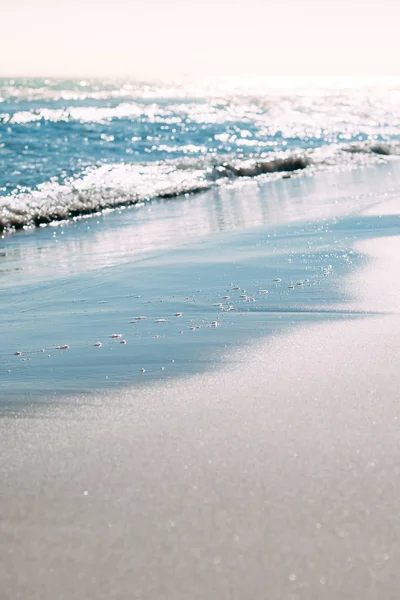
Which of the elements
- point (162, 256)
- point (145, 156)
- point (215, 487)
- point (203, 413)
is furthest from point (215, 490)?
point (145, 156)

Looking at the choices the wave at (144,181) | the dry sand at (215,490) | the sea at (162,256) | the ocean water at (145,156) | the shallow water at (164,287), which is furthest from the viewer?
the ocean water at (145,156)

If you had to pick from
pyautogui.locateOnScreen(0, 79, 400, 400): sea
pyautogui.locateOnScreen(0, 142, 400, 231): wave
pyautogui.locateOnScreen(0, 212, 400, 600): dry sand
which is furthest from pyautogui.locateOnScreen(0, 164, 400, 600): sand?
pyautogui.locateOnScreen(0, 142, 400, 231): wave

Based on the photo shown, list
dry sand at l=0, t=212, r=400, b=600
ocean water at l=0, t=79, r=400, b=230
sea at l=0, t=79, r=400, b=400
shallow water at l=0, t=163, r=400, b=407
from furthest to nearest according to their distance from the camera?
1. ocean water at l=0, t=79, r=400, b=230
2. sea at l=0, t=79, r=400, b=400
3. shallow water at l=0, t=163, r=400, b=407
4. dry sand at l=0, t=212, r=400, b=600

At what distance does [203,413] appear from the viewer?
104 inches

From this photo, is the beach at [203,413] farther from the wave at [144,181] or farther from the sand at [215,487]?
the wave at [144,181]

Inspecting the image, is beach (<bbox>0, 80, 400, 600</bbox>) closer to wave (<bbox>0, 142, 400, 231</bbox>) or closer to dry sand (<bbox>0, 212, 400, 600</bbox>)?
dry sand (<bbox>0, 212, 400, 600</bbox>)

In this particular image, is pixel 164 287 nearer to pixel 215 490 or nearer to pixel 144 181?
pixel 215 490

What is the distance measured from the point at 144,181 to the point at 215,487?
33.6 feet

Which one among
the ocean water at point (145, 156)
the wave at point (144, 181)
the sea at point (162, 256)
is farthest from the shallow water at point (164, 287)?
the ocean water at point (145, 156)

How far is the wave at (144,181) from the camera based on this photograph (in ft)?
30.7

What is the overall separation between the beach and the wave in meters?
1.97

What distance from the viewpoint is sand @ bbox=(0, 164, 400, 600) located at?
67.3 inches

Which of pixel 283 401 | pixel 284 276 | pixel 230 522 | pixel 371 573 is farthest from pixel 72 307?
pixel 371 573

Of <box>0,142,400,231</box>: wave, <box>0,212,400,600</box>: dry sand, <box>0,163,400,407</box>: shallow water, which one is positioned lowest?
<box>0,212,400,600</box>: dry sand
